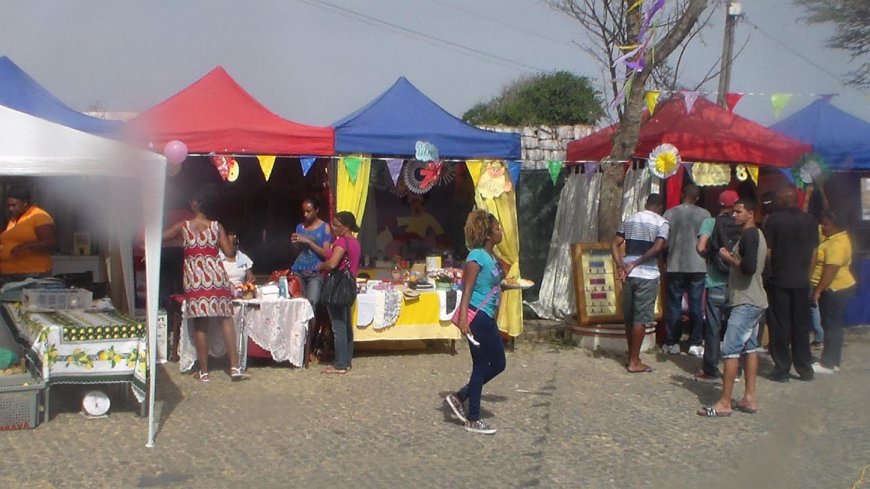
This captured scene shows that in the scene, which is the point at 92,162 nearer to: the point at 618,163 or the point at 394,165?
the point at 394,165

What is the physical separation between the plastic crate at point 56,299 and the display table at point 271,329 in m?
0.98

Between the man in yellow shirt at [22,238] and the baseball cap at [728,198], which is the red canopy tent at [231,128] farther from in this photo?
the baseball cap at [728,198]

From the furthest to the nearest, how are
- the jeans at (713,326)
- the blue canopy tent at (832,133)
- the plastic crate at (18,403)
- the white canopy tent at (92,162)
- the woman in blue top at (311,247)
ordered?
the blue canopy tent at (832,133) → the woman in blue top at (311,247) → the jeans at (713,326) → the plastic crate at (18,403) → the white canopy tent at (92,162)

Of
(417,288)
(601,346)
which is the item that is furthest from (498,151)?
(601,346)

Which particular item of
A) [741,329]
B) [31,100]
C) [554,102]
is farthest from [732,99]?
[554,102]

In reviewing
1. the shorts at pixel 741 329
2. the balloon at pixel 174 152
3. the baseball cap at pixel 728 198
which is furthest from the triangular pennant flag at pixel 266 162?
the shorts at pixel 741 329

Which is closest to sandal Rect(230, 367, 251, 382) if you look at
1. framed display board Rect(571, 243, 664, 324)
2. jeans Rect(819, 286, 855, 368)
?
framed display board Rect(571, 243, 664, 324)

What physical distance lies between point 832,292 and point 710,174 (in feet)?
7.18

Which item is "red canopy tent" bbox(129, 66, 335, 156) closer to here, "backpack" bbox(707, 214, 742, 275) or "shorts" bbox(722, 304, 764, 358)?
"backpack" bbox(707, 214, 742, 275)

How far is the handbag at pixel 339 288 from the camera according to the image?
8086mm

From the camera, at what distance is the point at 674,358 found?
9.16 meters

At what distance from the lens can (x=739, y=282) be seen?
6.71 metres

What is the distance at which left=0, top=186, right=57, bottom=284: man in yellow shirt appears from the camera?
7430 mm

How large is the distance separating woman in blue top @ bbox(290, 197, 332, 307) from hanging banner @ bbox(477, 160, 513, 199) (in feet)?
6.13
